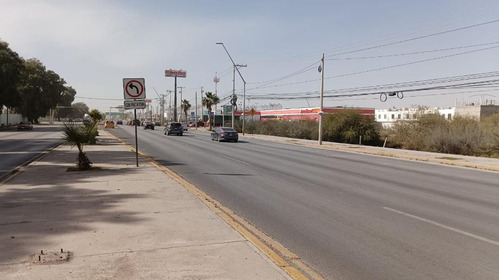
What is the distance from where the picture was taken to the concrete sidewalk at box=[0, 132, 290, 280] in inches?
174

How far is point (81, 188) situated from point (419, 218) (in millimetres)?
7551

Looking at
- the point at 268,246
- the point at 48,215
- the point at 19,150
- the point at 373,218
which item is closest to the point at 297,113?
the point at 19,150

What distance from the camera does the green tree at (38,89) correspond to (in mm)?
93062

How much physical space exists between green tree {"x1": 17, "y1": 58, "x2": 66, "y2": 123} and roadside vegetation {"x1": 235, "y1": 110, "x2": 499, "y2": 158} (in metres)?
64.1

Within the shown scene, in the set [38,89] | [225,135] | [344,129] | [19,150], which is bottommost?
[19,150]

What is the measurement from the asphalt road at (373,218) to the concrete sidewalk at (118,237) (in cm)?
93

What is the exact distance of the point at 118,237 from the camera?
18.4ft

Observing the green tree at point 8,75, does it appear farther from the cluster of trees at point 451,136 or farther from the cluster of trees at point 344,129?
the cluster of trees at point 451,136

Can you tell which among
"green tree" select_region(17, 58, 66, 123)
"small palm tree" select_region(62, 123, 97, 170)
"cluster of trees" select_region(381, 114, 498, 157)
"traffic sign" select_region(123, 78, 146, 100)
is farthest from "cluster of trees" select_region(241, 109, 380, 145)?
"green tree" select_region(17, 58, 66, 123)

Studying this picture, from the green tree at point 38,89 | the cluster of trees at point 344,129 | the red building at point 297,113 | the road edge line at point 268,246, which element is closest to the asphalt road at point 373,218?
the road edge line at point 268,246

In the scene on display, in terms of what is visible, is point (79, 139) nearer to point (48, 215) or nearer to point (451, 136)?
point (48, 215)

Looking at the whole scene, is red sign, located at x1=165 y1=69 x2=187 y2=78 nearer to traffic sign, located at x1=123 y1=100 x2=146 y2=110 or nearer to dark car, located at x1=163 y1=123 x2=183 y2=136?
dark car, located at x1=163 y1=123 x2=183 y2=136

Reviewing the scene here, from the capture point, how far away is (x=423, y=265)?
496 centimetres

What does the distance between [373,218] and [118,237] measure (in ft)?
14.9
